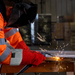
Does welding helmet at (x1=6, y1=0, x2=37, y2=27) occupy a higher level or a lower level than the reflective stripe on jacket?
higher

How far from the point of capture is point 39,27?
3.61 m

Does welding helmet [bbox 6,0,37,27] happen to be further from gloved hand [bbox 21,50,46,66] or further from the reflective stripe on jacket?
gloved hand [bbox 21,50,46,66]

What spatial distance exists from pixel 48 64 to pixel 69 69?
38 centimetres

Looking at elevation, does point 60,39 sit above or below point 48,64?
above

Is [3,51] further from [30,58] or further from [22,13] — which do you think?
[22,13]

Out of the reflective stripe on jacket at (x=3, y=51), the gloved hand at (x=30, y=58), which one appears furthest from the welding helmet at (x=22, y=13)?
the gloved hand at (x=30, y=58)

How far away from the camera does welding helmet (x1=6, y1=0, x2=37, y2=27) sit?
1378mm

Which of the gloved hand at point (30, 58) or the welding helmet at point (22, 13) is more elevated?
the welding helmet at point (22, 13)

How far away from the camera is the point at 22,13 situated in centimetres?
154

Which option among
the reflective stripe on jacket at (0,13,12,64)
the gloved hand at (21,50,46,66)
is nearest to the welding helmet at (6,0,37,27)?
the reflective stripe on jacket at (0,13,12,64)

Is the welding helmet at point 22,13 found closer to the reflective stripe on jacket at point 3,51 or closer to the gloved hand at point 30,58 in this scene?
the reflective stripe on jacket at point 3,51

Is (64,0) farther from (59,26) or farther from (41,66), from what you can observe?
(41,66)

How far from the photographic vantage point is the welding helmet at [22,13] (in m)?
1.38

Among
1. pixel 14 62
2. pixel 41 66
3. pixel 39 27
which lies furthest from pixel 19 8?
pixel 39 27
